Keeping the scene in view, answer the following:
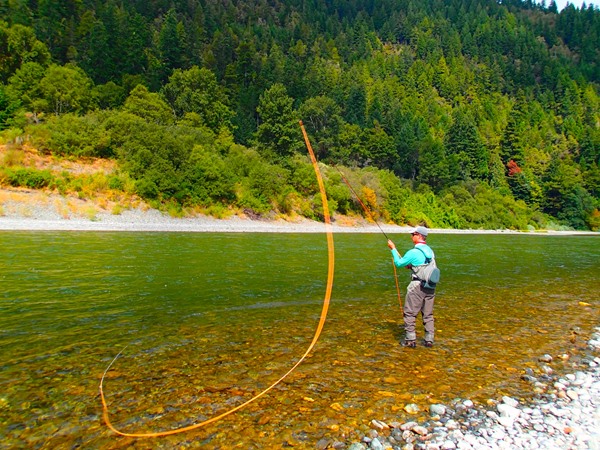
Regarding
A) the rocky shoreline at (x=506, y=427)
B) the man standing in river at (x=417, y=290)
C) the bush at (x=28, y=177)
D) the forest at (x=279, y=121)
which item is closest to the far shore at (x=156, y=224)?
the forest at (x=279, y=121)

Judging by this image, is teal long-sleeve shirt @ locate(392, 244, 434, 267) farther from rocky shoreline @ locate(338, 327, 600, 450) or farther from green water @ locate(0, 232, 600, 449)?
rocky shoreline @ locate(338, 327, 600, 450)

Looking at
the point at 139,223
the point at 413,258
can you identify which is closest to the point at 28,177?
the point at 139,223

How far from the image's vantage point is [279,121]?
2633 inches

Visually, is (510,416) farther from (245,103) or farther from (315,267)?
(245,103)

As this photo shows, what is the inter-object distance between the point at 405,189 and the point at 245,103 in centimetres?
3533

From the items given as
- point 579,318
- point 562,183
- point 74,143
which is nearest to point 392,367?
point 579,318

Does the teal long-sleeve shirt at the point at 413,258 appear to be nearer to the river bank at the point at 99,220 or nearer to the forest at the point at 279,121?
the forest at the point at 279,121

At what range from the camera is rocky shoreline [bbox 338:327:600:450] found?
13.5 feet

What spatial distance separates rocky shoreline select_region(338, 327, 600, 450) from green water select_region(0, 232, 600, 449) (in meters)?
0.24

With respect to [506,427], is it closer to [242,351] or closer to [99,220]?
[242,351]

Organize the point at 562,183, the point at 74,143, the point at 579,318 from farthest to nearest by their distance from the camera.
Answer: the point at 562,183 → the point at 74,143 → the point at 579,318

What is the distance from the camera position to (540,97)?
151 meters

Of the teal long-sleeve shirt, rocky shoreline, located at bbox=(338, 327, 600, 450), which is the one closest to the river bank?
the teal long-sleeve shirt

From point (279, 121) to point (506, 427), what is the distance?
6561cm
